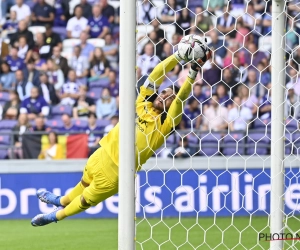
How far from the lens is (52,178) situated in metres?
10.5

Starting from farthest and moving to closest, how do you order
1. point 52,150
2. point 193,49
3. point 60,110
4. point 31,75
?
point 31,75
point 60,110
point 52,150
point 193,49

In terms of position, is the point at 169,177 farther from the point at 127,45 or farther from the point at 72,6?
the point at 127,45

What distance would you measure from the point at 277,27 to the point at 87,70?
791 cm

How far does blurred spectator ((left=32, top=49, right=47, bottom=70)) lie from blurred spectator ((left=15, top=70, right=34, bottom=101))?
0.37 m

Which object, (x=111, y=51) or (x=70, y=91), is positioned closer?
(x=70, y=91)

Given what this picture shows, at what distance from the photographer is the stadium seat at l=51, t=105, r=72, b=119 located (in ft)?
40.6

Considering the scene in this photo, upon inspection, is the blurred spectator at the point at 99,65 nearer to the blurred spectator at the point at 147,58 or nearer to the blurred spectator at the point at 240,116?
the blurred spectator at the point at 147,58

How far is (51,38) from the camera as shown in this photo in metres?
13.6

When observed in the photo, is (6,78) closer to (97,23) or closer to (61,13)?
(61,13)

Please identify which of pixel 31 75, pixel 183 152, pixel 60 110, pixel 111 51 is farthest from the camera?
pixel 111 51

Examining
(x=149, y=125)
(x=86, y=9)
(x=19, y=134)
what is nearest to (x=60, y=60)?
(x=86, y=9)

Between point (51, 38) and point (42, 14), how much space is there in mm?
Answer: 731

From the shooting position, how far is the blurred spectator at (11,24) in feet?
45.3

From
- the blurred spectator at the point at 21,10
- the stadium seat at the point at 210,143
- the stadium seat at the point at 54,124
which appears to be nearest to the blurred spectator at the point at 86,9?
the blurred spectator at the point at 21,10
